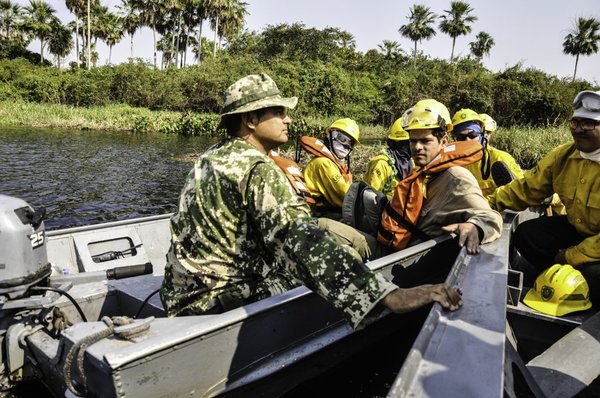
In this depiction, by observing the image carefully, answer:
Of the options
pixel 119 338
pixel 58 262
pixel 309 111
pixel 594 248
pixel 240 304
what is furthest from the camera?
pixel 309 111

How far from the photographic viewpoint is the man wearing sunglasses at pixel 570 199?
3143 millimetres

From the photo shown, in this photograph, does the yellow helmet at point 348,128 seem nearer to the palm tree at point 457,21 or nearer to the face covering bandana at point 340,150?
the face covering bandana at point 340,150

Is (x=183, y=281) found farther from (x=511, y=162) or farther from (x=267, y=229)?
(x=511, y=162)

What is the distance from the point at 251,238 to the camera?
2152 millimetres

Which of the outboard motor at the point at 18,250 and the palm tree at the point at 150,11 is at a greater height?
A: the palm tree at the point at 150,11

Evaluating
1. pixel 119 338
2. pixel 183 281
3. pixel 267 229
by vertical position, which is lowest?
pixel 119 338

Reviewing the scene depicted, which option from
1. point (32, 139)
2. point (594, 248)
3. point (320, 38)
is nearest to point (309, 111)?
point (320, 38)

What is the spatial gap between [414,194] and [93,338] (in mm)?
2275

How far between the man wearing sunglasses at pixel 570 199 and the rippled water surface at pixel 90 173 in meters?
8.24

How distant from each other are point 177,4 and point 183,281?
4708cm

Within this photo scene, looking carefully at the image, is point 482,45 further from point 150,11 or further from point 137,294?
point 137,294

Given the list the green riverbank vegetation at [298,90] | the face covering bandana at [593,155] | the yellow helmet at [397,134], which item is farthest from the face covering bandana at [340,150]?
the green riverbank vegetation at [298,90]

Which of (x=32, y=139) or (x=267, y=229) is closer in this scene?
(x=267, y=229)

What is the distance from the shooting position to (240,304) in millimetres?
2291
